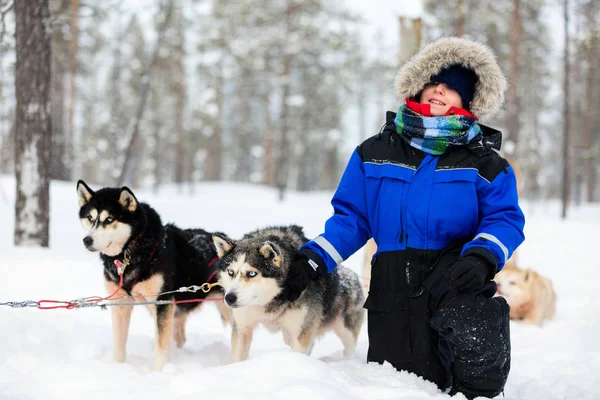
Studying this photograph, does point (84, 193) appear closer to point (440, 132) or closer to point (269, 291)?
point (269, 291)

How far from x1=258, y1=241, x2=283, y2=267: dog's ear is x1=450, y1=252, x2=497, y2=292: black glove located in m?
1.26

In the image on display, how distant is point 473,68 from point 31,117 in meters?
6.18

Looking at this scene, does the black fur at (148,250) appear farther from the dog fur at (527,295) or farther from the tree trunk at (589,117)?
the tree trunk at (589,117)

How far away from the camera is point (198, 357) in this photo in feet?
15.0

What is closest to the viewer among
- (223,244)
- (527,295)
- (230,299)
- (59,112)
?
(230,299)

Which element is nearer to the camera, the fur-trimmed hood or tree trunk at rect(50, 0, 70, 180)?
the fur-trimmed hood

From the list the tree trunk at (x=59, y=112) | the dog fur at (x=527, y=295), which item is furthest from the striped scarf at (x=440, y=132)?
the tree trunk at (x=59, y=112)

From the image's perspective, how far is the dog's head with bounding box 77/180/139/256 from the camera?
3.79 m

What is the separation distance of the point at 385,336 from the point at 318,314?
35.9 inches

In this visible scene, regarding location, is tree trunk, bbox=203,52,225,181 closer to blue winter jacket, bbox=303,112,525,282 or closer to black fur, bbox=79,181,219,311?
black fur, bbox=79,181,219,311

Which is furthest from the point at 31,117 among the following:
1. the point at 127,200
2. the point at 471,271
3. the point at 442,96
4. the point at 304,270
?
the point at 471,271

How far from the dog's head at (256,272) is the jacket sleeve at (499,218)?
1.31 meters

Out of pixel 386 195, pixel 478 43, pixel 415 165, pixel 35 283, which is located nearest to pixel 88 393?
pixel 386 195

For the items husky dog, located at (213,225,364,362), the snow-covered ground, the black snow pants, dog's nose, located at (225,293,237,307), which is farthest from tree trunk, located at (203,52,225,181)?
the black snow pants
